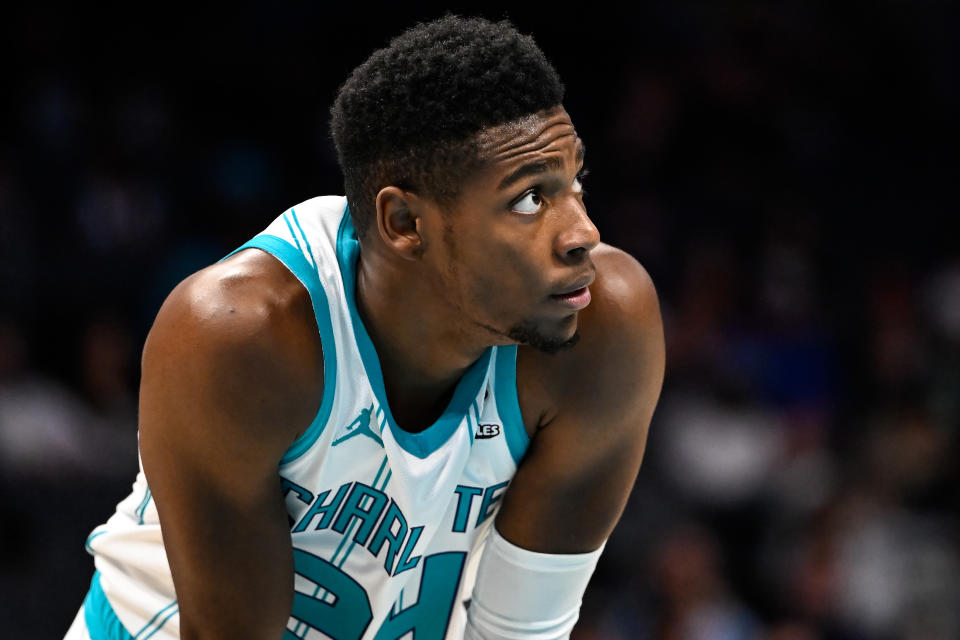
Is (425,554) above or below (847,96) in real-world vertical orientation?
above

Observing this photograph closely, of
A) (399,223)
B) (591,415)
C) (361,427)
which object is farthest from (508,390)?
(399,223)

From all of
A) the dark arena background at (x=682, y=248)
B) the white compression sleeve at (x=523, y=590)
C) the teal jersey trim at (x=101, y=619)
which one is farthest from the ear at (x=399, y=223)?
the dark arena background at (x=682, y=248)

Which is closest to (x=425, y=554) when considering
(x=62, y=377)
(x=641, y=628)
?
(x=641, y=628)

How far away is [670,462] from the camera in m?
5.02

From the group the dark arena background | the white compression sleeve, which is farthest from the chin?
the dark arena background

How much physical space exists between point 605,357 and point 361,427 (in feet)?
1.34

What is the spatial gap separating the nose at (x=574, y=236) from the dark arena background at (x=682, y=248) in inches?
106

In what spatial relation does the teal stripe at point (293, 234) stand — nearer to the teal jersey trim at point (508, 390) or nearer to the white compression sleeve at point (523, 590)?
the teal jersey trim at point (508, 390)

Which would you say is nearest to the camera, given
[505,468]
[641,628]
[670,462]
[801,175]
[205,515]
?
[205,515]

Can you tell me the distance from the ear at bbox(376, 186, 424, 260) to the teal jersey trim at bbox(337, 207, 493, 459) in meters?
0.13

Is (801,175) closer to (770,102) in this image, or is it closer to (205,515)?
(770,102)

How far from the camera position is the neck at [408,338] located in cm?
197

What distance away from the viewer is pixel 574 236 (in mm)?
1830

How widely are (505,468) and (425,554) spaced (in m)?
0.21
